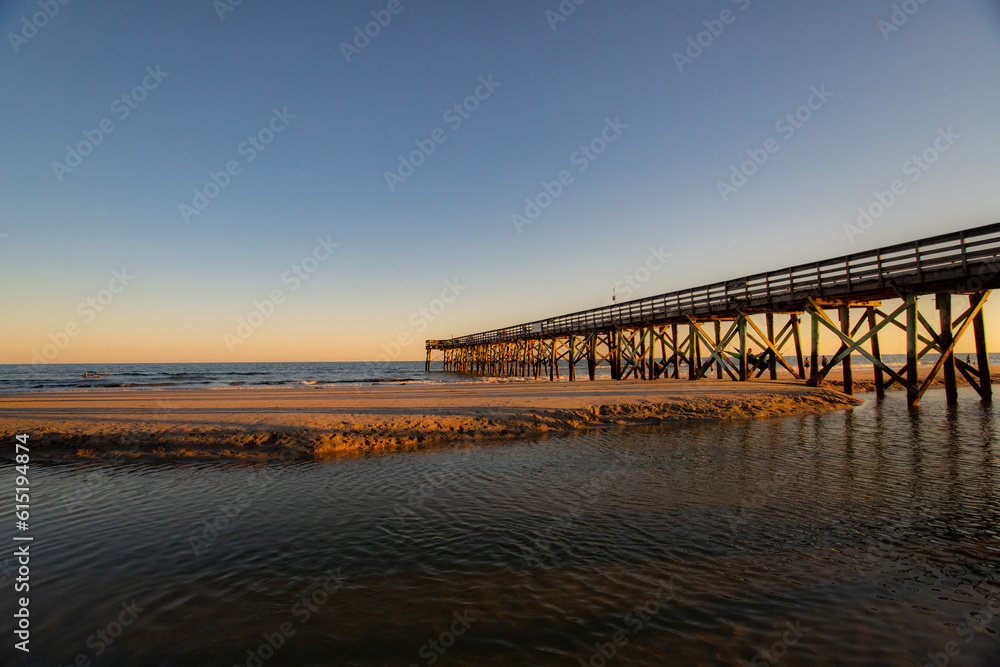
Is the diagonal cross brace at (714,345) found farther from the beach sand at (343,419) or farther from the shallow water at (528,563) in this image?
the shallow water at (528,563)

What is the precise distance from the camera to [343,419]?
1199 cm

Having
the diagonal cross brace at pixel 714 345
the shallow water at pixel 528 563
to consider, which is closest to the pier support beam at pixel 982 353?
the diagonal cross brace at pixel 714 345

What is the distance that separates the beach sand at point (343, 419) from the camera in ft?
32.9

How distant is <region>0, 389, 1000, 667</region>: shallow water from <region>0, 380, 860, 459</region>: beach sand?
74.2 inches

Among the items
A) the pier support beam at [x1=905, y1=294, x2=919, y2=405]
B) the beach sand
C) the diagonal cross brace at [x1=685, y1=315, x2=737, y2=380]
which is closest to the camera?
the beach sand

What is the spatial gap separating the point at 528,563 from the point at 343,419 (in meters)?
8.82

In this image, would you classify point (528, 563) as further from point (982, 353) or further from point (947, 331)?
point (982, 353)

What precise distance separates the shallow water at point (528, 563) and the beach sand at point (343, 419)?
6.19 feet

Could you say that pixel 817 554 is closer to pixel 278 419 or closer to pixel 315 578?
pixel 315 578

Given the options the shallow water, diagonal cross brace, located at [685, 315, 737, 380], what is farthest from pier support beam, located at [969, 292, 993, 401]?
the shallow water

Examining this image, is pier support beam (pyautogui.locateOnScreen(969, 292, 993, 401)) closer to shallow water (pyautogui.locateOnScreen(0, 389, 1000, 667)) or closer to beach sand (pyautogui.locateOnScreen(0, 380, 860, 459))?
beach sand (pyautogui.locateOnScreen(0, 380, 860, 459))

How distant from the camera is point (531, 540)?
4.91 m

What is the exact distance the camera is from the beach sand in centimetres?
1002

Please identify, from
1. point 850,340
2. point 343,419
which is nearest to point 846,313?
point 850,340
